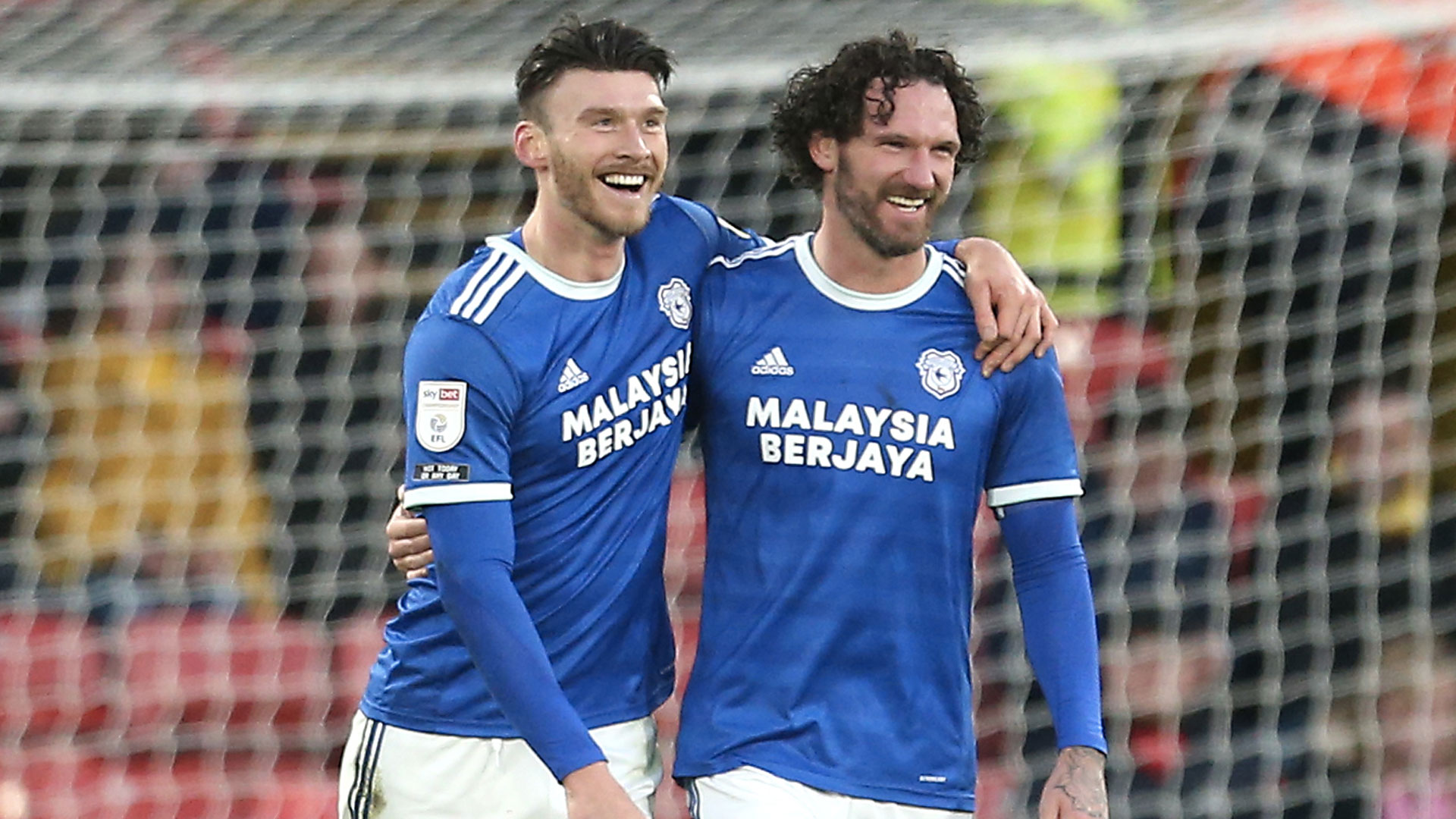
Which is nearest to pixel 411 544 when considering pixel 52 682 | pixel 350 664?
pixel 350 664

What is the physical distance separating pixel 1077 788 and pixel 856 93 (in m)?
0.99

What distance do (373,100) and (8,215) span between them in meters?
1.09

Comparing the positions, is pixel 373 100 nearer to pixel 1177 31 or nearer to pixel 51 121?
pixel 51 121

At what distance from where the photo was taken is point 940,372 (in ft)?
8.89

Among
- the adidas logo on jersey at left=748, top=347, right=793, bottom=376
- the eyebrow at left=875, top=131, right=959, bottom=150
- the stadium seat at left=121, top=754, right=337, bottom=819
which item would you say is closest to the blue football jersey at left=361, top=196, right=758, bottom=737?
the adidas logo on jersey at left=748, top=347, right=793, bottom=376

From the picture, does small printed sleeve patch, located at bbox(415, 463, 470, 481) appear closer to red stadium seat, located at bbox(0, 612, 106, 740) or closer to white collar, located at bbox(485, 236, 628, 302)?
white collar, located at bbox(485, 236, 628, 302)

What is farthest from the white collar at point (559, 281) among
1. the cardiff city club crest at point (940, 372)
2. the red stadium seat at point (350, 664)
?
the red stadium seat at point (350, 664)

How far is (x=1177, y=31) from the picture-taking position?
4.35 m

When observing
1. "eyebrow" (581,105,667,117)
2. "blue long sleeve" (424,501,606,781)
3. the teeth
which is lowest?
"blue long sleeve" (424,501,606,781)

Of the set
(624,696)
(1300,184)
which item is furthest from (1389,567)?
(624,696)

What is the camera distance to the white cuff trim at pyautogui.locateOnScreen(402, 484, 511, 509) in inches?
97.8

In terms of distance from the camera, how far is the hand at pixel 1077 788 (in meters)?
2.59

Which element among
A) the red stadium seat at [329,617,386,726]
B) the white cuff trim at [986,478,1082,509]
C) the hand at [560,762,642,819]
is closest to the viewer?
the hand at [560,762,642,819]

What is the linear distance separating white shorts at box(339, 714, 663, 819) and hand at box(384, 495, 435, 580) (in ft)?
0.78
